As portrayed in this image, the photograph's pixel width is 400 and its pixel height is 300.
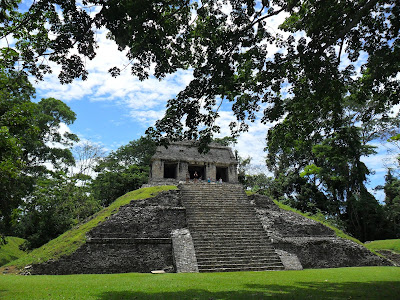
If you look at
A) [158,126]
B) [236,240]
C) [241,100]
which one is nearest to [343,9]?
[241,100]

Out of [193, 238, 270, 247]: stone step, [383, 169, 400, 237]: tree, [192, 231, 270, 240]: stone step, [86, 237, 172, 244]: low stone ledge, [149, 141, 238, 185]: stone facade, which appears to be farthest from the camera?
[383, 169, 400, 237]: tree

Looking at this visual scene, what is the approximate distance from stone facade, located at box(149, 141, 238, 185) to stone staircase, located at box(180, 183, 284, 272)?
13.4ft

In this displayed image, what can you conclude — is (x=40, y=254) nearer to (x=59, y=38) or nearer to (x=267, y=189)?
(x=59, y=38)

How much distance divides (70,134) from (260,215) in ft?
62.4

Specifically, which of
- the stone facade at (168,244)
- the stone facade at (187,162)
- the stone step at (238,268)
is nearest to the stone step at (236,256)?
the stone facade at (168,244)

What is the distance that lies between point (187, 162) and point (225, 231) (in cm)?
920

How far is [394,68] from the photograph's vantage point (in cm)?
687

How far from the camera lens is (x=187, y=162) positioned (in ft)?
72.0

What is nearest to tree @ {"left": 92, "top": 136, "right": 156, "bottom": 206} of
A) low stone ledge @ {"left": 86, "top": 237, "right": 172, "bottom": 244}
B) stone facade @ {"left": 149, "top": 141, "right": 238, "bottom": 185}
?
stone facade @ {"left": 149, "top": 141, "right": 238, "bottom": 185}

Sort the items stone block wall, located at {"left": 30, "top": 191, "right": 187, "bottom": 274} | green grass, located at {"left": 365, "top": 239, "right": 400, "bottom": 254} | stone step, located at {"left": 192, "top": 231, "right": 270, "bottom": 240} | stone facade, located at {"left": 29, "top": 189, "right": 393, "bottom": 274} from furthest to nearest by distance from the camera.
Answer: green grass, located at {"left": 365, "top": 239, "right": 400, "bottom": 254}
stone step, located at {"left": 192, "top": 231, "right": 270, "bottom": 240}
stone facade, located at {"left": 29, "top": 189, "right": 393, "bottom": 274}
stone block wall, located at {"left": 30, "top": 191, "right": 187, "bottom": 274}

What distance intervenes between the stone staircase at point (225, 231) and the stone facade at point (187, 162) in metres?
4.07

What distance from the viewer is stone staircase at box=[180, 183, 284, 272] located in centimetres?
1155

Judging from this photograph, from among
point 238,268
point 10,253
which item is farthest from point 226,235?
point 10,253

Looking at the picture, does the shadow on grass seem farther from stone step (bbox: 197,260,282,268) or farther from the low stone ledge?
the low stone ledge
